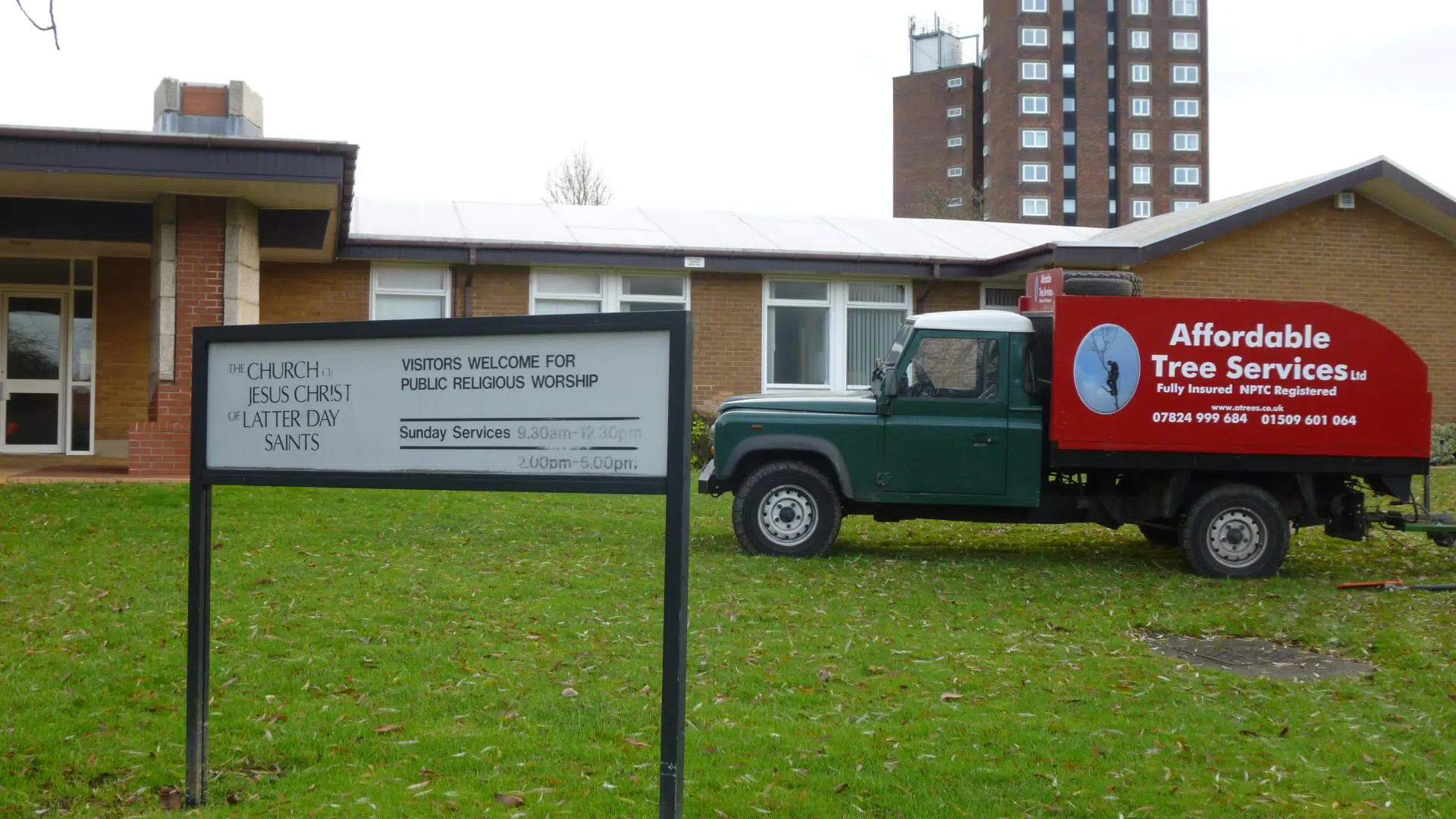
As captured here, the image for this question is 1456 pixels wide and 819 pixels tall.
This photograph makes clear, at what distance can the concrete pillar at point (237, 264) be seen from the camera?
44.6 feet

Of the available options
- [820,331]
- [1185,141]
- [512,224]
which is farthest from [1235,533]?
[1185,141]

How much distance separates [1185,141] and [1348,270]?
6877 cm

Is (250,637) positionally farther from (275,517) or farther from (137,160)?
(137,160)

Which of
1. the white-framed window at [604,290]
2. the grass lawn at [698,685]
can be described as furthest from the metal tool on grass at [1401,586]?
the white-framed window at [604,290]

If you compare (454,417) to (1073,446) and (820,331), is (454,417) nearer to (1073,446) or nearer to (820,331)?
(1073,446)

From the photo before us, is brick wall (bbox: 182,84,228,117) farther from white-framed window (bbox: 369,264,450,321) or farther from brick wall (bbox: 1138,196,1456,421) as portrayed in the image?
brick wall (bbox: 1138,196,1456,421)

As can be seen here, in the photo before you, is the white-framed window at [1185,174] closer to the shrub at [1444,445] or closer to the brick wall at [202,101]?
the shrub at [1444,445]

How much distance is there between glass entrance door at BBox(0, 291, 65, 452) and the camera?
17234mm

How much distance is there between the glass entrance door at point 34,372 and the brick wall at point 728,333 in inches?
359

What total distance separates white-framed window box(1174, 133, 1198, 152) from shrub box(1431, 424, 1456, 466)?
69141 mm

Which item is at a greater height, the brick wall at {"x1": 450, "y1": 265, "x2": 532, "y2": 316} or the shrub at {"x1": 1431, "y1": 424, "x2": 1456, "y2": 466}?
the brick wall at {"x1": 450, "y1": 265, "x2": 532, "y2": 316}

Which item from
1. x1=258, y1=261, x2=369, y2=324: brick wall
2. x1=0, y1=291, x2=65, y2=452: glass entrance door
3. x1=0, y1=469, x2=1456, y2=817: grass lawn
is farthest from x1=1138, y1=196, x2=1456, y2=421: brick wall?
x1=0, y1=291, x2=65, y2=452: glass entrance door

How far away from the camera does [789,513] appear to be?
10086 mm

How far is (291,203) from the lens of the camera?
46.0 ft
